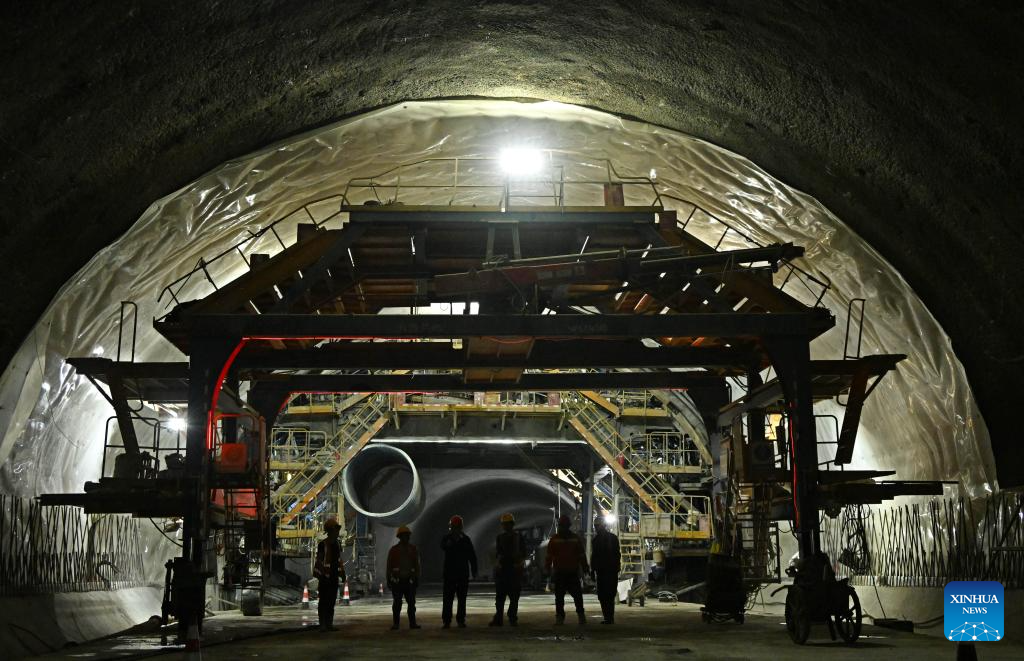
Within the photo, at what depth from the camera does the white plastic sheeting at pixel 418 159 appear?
483 inches

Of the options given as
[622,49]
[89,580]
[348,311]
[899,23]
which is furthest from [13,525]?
[899,23]

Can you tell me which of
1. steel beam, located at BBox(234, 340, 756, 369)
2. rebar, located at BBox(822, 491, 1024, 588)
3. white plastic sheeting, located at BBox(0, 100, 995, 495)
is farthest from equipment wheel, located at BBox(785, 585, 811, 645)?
steel beam, located at BBox(234, 340, 756, 369)

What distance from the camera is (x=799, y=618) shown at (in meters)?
10.9

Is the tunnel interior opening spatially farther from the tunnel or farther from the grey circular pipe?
the grey circular pipe

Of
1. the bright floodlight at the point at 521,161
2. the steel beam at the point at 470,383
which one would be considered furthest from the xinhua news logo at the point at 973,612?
the steel beam at the point at 470,383

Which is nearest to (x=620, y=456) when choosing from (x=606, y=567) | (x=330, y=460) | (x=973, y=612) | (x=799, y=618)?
(x=330, y=460)

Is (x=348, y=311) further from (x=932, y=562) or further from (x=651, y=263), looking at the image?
(x=932, y=562)

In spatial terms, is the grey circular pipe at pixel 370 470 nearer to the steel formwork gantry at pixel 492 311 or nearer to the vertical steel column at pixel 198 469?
the steel formwork gantry at pixel 492 311

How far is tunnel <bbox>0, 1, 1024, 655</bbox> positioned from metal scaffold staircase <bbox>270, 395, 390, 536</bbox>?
30.7ft

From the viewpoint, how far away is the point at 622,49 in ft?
35.6

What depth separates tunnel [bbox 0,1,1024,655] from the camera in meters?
9.05

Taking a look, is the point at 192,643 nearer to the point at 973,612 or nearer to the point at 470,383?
the point at 973,612

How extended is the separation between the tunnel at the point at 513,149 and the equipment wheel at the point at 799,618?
269 centimetres

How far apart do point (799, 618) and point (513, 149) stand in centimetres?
682
